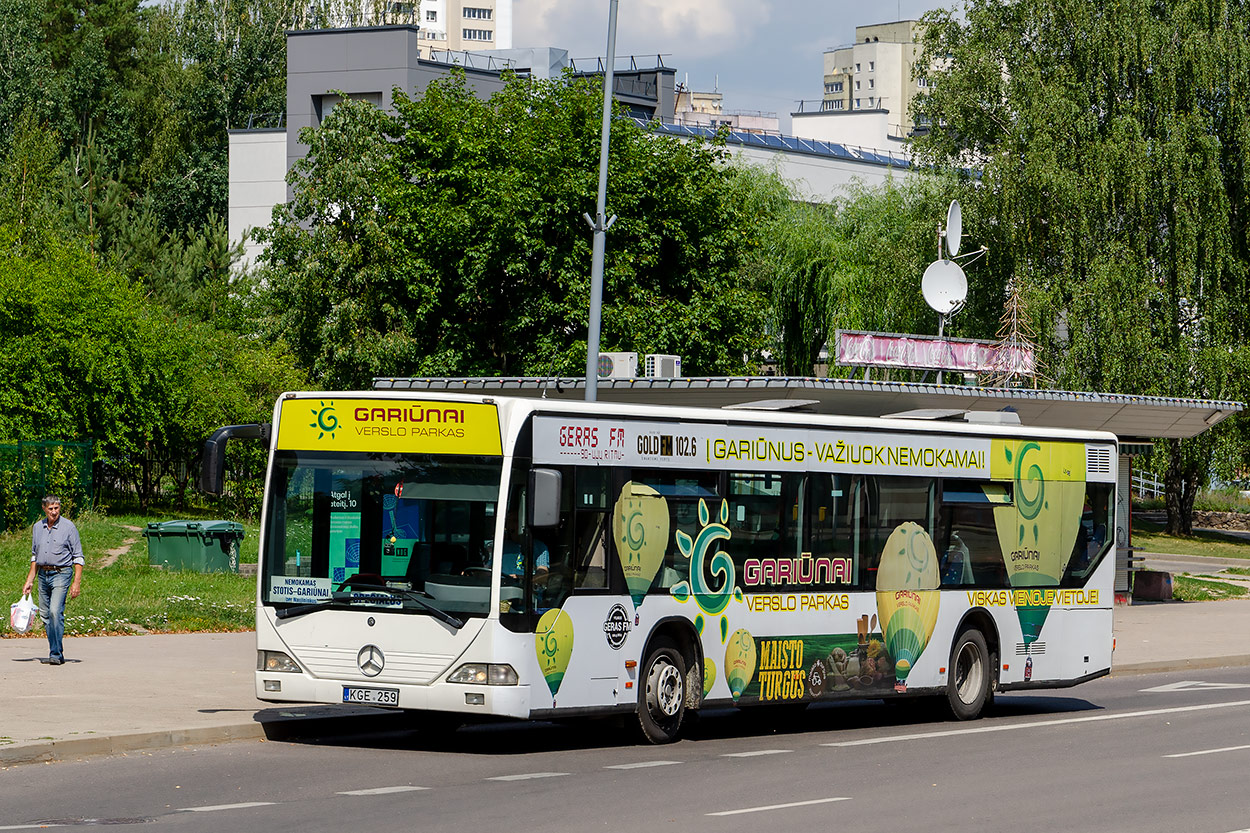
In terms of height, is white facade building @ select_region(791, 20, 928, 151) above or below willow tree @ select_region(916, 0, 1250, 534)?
above

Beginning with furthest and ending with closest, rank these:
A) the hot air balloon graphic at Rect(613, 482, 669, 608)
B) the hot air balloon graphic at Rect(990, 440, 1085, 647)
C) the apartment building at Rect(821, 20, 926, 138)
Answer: the apartment building at Rect(821, 20, 926, 138)
the hot air balloon graphic at Rect(990, 440, 1085, 647)
the hot air balloon graphic at Rect(613, 482, 669, 608)

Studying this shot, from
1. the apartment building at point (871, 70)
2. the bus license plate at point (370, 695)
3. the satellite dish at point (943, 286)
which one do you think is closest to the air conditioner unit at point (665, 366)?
the satellite dish at point (943, 286)

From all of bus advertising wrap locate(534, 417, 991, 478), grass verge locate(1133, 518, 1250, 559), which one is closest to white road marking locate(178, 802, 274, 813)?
bus advertising wrap locate(534, 417, 991, 478)

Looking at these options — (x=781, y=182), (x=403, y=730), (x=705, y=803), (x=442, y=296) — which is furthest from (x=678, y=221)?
(x=705, y=803)

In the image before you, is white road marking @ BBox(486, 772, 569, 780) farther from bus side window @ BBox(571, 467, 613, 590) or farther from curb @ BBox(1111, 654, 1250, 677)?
curb @ BBox(1111, 654, 1250, 677)

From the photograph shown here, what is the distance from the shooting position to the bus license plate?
43.8 feet

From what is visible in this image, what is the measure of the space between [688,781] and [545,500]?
7.86ft

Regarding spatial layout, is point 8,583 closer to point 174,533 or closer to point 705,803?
point 174,533

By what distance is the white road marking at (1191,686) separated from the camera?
21031mm

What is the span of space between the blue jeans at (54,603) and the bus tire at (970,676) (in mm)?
9199

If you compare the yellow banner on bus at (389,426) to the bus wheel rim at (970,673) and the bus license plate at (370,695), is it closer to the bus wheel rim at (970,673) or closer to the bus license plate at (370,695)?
the bus license plate at (370,695)

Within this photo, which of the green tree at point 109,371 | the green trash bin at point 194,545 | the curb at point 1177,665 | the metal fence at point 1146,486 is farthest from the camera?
the metal fence at point 1146,486

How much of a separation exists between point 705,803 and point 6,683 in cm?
803

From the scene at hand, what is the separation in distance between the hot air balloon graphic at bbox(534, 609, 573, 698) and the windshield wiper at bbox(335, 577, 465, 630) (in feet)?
2.08
